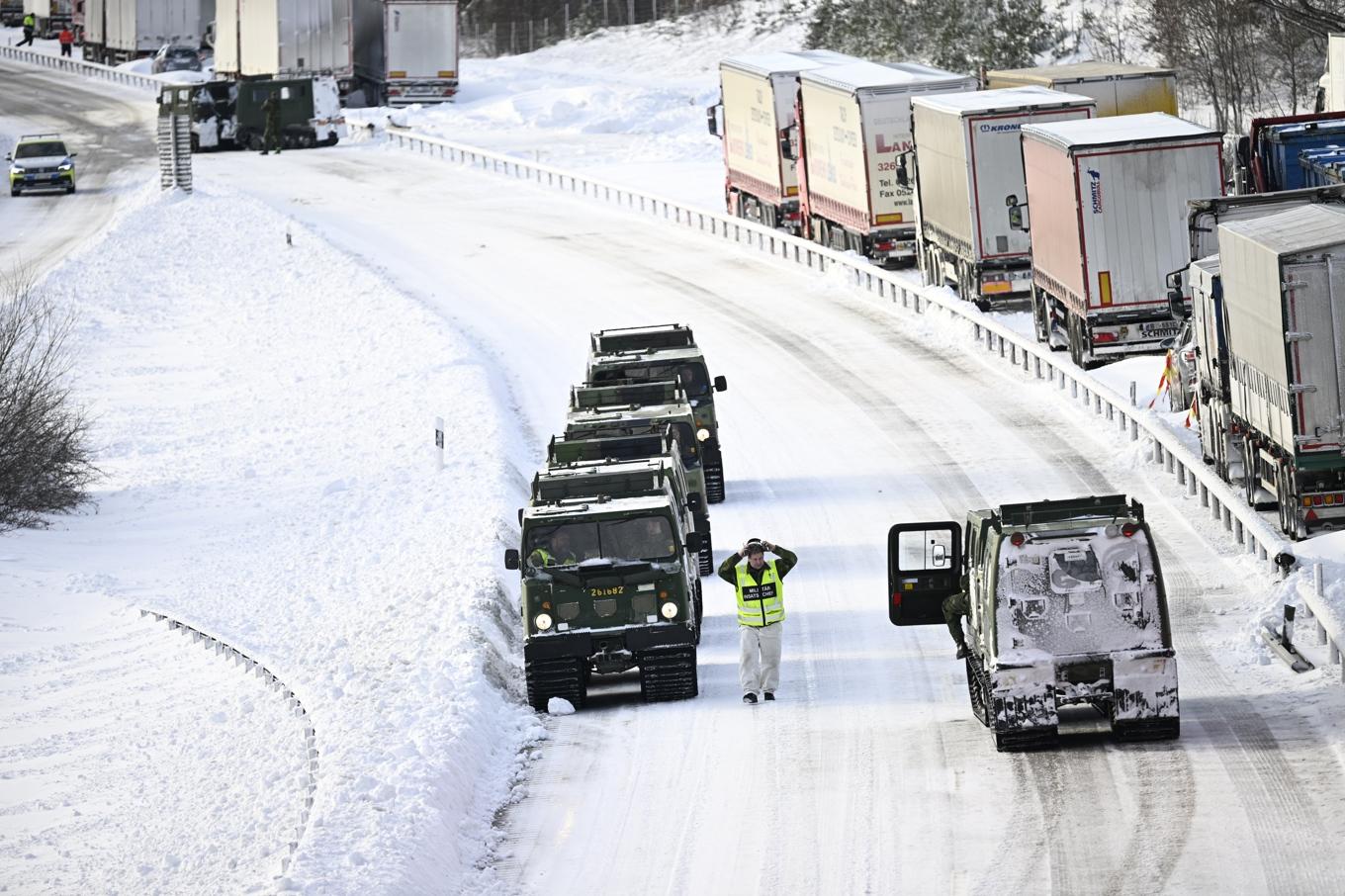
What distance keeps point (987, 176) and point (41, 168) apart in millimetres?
38937

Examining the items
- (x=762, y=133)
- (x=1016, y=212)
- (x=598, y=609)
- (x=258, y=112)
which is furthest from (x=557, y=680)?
(x=258, y=112)

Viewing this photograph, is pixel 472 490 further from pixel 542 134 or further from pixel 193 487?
pixel 542 134

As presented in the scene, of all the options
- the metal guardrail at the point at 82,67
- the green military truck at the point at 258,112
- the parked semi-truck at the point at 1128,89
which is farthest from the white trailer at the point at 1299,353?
the metal guardrail at the point at 82,67

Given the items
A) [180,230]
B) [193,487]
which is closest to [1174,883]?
[193,487]

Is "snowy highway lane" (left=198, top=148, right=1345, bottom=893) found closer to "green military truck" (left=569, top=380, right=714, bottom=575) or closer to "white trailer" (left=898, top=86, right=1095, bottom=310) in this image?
"green military truck" (left=569, top=380, right=714, bottom=575)

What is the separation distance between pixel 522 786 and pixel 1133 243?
16.5 metres

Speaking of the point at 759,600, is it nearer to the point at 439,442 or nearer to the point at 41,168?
the point at 439,442

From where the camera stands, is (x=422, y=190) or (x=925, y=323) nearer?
(x=925, y=323)

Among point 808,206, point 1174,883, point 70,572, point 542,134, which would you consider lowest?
point 1174,883

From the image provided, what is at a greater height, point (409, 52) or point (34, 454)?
point (409, 52)

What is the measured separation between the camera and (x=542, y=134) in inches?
2849

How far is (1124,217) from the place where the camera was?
95.5 feet

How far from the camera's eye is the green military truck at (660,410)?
22.5 m

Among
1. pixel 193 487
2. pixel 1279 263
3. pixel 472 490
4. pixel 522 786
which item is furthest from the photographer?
pixel 193 487
